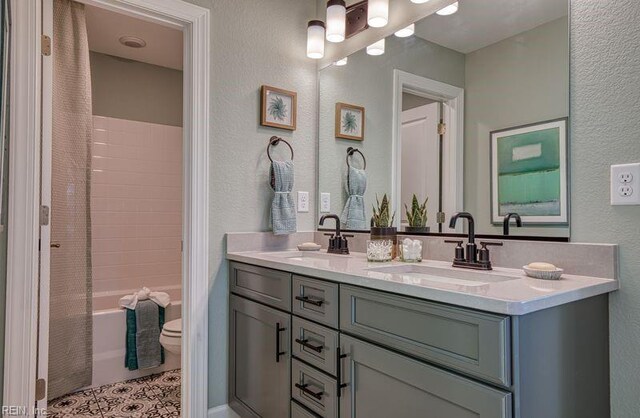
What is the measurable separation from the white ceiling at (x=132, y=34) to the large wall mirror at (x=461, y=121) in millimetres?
1495

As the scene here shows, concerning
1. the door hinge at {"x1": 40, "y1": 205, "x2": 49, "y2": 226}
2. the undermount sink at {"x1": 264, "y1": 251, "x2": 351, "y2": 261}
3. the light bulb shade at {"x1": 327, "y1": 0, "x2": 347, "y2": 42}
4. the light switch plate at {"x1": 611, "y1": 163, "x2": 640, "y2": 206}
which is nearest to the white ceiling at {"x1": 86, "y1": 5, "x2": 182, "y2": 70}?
the light bulb shade at {"x1": 327, "y1": 0, "x2": 347, "y2": 42}

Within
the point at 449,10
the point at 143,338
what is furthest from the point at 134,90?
the point at 449,10

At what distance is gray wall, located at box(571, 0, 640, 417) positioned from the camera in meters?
1.15

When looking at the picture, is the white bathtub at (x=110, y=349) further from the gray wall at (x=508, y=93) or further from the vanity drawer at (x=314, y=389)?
the gray wall at (x=508, y=93)

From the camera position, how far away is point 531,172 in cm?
138

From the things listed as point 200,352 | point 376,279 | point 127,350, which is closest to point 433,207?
point 376,279

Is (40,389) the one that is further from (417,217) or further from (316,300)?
(417,217)

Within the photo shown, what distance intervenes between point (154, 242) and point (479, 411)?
3.19m

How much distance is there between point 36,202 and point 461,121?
1814 millimetres

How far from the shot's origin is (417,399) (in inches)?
41.7

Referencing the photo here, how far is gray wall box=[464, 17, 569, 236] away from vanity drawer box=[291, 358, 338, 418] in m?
0.81

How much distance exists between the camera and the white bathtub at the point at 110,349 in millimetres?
2520

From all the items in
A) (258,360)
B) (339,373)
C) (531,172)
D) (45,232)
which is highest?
(531,172)

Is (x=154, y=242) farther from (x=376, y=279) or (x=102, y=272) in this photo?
(x=376, y=279)
